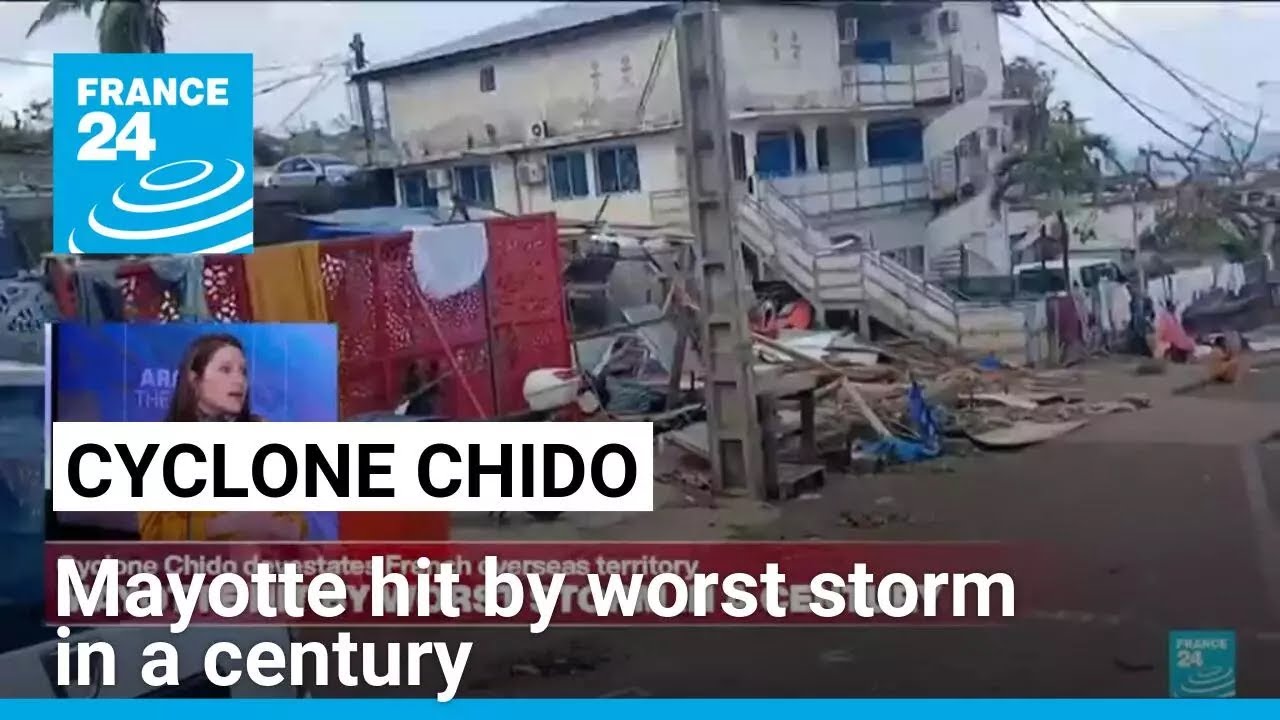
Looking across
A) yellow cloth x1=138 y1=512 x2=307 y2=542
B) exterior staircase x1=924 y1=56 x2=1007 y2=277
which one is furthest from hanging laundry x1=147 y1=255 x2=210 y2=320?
exterior staircase x1=924 y1=56 x2=1007 y2=277

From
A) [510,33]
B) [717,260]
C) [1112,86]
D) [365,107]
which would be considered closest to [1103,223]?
[1112,86]

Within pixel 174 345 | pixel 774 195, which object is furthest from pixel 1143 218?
pixel 174 345

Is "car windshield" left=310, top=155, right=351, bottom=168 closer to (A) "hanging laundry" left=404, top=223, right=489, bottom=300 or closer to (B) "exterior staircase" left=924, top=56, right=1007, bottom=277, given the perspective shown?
(A) "hanging laundry" left=404, top=223, right=489, bottom=300

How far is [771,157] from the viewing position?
A: 10.1 ft

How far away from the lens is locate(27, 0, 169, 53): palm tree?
9.93ft

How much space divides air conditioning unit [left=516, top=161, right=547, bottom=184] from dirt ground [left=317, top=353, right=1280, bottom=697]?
726 millimetres

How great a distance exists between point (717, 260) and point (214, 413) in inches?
42.0

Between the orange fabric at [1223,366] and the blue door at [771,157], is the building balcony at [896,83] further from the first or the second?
the orange fabric at [1223,366]

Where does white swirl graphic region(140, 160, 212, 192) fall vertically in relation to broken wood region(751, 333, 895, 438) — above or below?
above

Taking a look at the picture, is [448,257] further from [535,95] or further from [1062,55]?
[1062,55]

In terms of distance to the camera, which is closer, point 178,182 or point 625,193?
point 178,182

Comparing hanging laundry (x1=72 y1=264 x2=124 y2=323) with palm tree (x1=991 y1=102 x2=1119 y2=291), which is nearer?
hanging laundry (x1=72 y1=264 x2=124 y2=323)

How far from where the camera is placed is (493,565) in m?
3.01

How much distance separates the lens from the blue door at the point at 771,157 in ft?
10.0
